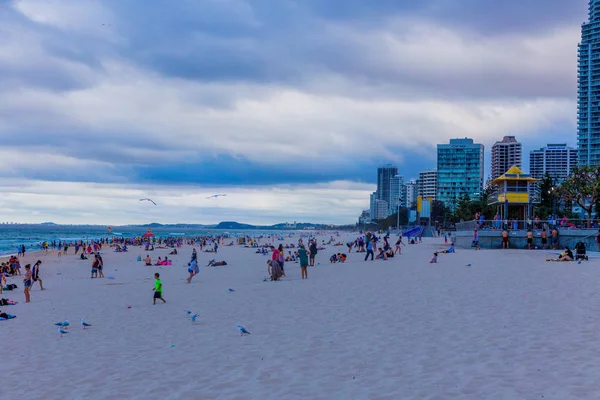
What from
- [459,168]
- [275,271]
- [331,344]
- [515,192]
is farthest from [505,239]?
[459,168]

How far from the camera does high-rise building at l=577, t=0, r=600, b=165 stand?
13138 cm

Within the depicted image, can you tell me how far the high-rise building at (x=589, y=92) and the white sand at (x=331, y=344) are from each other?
433 ft

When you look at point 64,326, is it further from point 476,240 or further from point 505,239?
point 476,240

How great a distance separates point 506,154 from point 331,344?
195810 millimetres

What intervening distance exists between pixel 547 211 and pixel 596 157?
78696 mm

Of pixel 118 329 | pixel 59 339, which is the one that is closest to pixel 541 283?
pixel 118 329

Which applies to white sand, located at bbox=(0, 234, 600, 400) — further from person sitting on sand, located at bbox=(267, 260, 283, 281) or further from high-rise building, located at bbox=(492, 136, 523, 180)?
high-rise building, located at bbox=(492, 136, 523, 180)

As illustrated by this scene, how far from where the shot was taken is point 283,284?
20.0 m

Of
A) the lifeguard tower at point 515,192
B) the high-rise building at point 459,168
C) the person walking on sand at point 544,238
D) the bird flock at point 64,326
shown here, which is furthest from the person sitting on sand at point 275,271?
the high-rise building at point 459,168

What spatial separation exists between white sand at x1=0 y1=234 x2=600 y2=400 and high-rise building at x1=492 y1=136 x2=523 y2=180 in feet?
603

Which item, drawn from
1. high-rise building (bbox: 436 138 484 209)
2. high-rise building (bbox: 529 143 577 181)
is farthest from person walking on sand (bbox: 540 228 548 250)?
high-rise building (bbox: 529 143 577 181)

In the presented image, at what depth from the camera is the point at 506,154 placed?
7451 inches

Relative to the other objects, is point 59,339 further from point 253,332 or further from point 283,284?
point 283,284

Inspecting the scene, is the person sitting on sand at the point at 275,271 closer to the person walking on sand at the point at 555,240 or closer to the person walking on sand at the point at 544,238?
the person walking on sand at the point at 544,238
